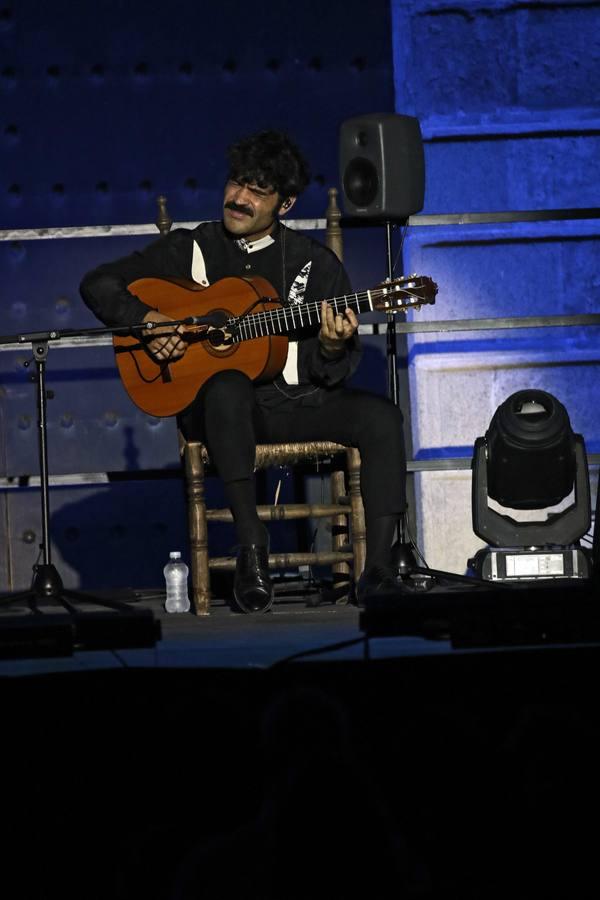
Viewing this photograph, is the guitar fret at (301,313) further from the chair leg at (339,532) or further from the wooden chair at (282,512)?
the chair leg at (339,532)

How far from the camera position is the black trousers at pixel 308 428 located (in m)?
3.04

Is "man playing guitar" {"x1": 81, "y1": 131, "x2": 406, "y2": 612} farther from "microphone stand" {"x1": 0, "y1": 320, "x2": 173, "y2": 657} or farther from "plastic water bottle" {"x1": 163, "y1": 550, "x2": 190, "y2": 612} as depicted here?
"plastic water bottle" {"x1": 163, "y1": 550, "x2": 190, "y2": 612}

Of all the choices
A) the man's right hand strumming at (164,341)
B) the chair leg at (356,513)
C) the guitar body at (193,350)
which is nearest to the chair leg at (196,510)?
the guitar body at (193,350)

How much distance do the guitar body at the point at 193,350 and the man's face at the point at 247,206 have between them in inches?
7.5

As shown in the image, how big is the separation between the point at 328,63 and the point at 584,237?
41.6 inches

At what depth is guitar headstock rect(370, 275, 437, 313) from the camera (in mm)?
3047

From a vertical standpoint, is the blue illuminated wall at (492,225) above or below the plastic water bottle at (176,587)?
above

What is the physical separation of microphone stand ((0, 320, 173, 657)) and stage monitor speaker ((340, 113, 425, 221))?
0.75m

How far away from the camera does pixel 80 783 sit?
141cm

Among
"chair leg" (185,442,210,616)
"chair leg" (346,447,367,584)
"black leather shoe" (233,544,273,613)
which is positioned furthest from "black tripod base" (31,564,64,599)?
"chair leg" (346,447,367,584)

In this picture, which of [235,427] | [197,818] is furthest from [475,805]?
[235,427]

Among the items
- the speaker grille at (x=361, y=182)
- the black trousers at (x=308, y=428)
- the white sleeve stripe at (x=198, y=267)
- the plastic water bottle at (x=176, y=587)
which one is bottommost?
the plastic water bottle at (x=176, y=587)

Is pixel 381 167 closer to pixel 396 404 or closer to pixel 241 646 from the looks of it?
pixel 396 404

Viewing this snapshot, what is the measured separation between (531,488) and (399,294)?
26.3 inches
